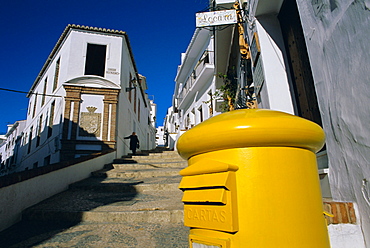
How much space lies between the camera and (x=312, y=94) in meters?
2.88

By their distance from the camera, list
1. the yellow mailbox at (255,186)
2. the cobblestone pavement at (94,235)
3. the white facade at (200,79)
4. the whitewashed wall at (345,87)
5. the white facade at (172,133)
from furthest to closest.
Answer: the white facade at (172,133), the white facade at (200,79), the cobblestone pavement at (94,235), the whitewashed wall at (345,87), the yellow mailbox at (255,186)

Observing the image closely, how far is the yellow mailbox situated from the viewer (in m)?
0.79

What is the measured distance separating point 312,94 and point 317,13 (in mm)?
1112

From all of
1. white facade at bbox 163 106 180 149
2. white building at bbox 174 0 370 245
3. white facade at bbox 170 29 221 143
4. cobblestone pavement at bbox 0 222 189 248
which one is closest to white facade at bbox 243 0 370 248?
white building at bbox 174 0 370 245

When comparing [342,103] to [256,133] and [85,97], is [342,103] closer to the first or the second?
[256,133]

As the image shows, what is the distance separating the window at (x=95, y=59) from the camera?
11.6 metres

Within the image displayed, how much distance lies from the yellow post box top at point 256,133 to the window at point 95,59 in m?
11.8

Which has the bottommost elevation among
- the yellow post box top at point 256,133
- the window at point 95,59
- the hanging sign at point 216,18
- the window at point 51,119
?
the yellow post box top at point 256,133

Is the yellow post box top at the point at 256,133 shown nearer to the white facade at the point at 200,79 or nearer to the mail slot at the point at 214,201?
the mail slot at the point at 214,201

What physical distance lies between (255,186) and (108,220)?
8.91 ft

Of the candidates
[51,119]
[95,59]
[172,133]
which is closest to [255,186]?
[95,59]

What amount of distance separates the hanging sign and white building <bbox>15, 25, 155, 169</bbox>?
6.57 m

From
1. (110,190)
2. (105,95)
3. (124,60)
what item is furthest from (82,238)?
(124,60)

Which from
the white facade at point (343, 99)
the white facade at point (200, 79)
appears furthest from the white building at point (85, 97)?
the white facade at point (343, 99)
